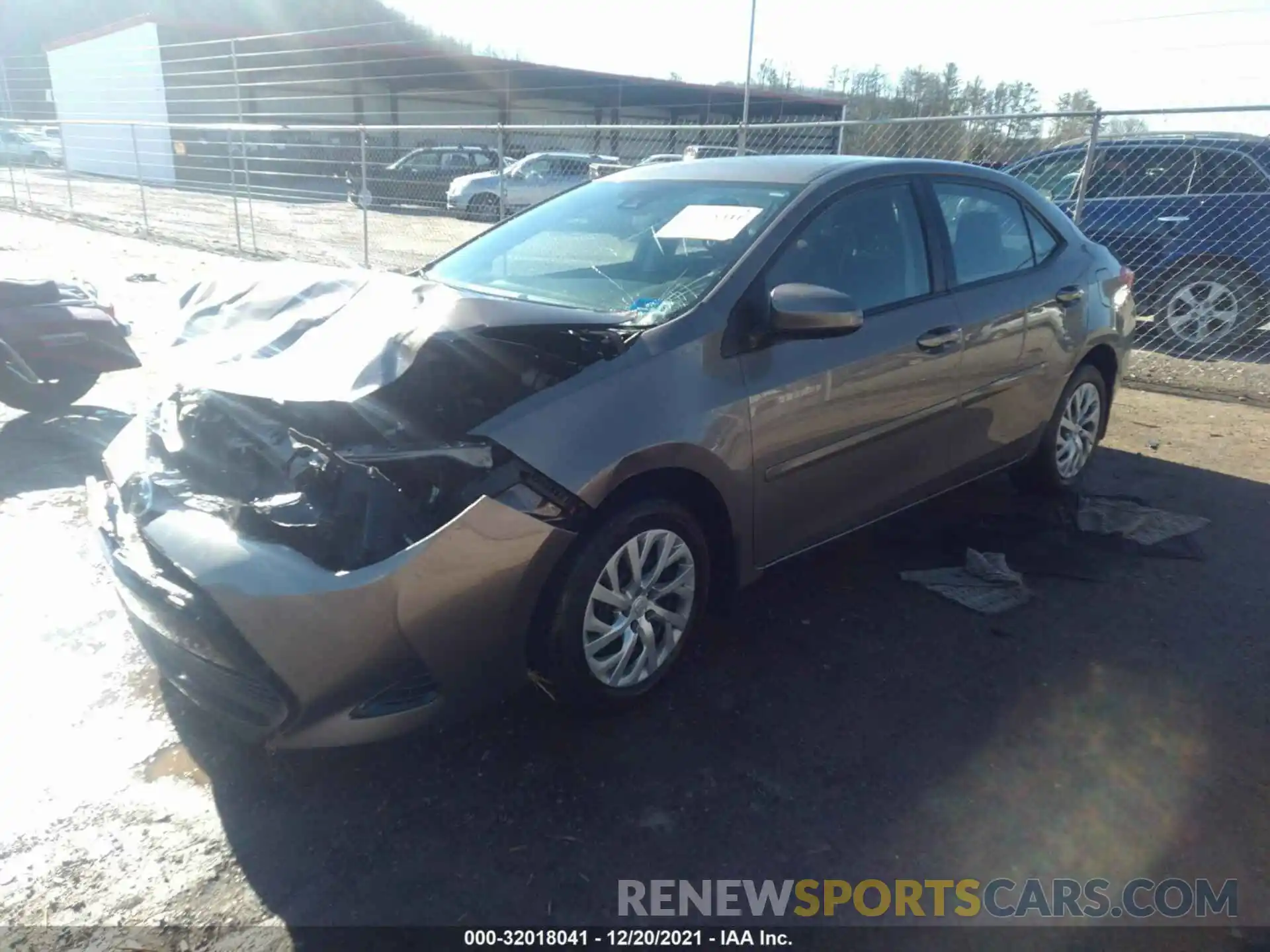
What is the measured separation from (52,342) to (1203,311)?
9.05 metres

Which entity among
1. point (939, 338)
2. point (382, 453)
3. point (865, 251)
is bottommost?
point (382, 453)

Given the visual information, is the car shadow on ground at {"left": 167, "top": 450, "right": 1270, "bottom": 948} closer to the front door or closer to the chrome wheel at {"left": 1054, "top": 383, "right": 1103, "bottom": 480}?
the front door

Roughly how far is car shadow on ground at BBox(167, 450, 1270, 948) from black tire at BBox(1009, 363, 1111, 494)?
3.86ft

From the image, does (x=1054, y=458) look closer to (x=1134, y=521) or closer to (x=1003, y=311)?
(x=1134, y=521)

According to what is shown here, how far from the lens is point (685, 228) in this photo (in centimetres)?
353

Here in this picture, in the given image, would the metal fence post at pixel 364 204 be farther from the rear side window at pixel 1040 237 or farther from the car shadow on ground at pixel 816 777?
the car shadow on ground at pixel 816 777

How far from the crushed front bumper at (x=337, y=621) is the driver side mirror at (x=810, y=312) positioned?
3.38 ft

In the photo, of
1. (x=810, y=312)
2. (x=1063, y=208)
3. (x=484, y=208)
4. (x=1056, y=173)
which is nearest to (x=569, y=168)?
(x=484, y=208)

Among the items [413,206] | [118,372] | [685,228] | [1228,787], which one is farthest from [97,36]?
[1228,787]

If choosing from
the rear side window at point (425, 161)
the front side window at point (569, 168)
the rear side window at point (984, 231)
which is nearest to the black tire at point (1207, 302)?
the rear side window at point (984, 231)

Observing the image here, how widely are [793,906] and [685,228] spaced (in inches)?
93.3

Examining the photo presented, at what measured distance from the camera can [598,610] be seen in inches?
111

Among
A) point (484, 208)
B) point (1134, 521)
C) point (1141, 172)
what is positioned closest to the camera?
point (1134, 521)

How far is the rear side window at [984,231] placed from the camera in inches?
156
